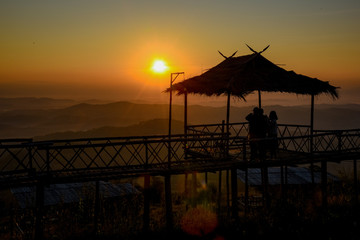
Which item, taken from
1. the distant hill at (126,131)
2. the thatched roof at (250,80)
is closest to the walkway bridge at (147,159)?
the thatched roof at (250,80)

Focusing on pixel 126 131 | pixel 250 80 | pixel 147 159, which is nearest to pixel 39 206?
pixel 147 159

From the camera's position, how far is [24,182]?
11.3 m

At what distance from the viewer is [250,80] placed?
15.1m

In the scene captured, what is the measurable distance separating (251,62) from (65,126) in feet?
522

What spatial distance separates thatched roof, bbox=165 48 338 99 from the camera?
1495 centimetres

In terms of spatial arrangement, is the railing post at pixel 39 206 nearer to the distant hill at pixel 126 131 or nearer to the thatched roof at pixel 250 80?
the thatched roof at pixel 250 80

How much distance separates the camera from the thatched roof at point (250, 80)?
15.0 metres

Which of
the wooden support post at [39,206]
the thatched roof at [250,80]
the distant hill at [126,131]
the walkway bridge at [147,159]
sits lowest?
the distant hill at [126,131]

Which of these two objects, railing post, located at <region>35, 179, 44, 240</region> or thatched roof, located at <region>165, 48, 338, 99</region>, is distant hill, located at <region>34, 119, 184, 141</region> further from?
railing post, located at <region>35, 179, 44, 240</region>

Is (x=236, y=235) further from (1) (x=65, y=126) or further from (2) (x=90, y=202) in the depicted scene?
(1) (x=65, y=126)

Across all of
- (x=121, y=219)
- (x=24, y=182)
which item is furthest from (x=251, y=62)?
(x=24, y=182)

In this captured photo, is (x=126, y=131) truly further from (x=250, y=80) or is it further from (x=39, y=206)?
(x=39, y=206)

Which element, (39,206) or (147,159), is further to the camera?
(147,159)

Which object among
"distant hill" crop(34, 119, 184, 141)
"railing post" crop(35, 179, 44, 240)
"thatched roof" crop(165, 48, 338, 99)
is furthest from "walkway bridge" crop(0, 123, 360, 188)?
"distant hill" crop(34, 119, 184, 141)
